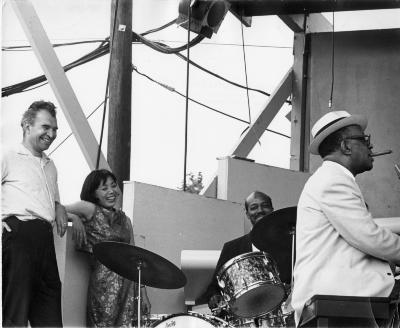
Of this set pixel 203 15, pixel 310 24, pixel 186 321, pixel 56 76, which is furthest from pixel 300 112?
pixel 186 321

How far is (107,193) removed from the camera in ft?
27.8

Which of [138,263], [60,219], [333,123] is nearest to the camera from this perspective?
[333,123]

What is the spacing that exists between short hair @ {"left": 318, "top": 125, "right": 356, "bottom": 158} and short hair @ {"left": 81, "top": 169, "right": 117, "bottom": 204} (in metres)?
3.29

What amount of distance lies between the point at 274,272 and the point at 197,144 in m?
5.85

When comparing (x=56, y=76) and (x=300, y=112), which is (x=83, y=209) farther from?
(x=300, y=112)

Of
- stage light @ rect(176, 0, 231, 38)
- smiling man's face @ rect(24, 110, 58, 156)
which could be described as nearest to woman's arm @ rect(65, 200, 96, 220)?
smiling man's face @ rect(24, 110, 58, 156)

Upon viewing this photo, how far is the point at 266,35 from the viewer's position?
41.9 feet

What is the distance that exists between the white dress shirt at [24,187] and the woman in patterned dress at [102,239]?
102 cm

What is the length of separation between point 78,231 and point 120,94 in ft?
9.24

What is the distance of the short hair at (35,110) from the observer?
23.9 feet

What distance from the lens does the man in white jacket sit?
5.03m

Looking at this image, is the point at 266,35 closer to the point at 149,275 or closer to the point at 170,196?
the point at 170,196

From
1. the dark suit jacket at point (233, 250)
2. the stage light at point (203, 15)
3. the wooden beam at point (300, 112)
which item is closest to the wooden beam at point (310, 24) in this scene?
the wooden beam at point (300, 112)

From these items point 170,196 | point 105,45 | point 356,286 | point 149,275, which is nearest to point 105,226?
point 149,275
